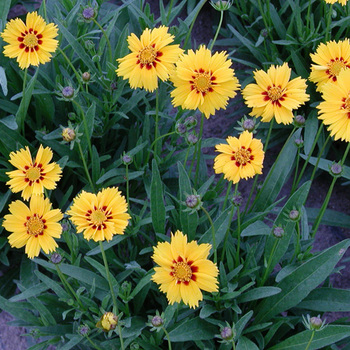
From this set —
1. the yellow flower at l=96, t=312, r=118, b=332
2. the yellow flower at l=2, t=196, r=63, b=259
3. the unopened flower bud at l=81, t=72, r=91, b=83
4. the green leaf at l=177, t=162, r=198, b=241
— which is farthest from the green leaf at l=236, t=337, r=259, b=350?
the unopened flower bud at l=81, t=72, r=91, b=83

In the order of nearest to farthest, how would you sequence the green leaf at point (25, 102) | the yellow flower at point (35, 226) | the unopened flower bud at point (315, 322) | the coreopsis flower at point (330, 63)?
the unopened flower bud at point (315, 322)
the yellow flower at point (35, 226)
the coreopsis flower at point (330, 63)
the green leaf at point (25, 102)

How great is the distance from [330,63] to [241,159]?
1.45ft

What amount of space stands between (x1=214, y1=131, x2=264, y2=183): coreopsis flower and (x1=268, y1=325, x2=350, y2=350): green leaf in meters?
0.44

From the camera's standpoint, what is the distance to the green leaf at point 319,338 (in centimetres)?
134

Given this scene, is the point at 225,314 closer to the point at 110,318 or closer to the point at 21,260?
the point at 110,318

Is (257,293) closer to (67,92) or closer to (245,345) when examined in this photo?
(245,345)

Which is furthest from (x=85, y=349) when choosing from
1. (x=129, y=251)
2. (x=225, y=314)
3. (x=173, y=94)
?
(x=173, y=94)

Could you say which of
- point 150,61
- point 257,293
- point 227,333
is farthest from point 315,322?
point 150,61

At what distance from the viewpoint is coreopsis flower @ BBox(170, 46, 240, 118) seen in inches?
51.6

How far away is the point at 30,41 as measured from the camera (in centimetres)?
144

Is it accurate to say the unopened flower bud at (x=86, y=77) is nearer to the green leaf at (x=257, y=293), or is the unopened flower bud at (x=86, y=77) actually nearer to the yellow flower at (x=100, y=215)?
the yellow flower at (x=100, y=215)

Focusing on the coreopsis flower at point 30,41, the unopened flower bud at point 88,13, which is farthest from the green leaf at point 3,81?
the unopened flower bud at point 88,13

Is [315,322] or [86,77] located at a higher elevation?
[86,77]

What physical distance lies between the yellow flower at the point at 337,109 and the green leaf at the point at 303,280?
0.30 metres
